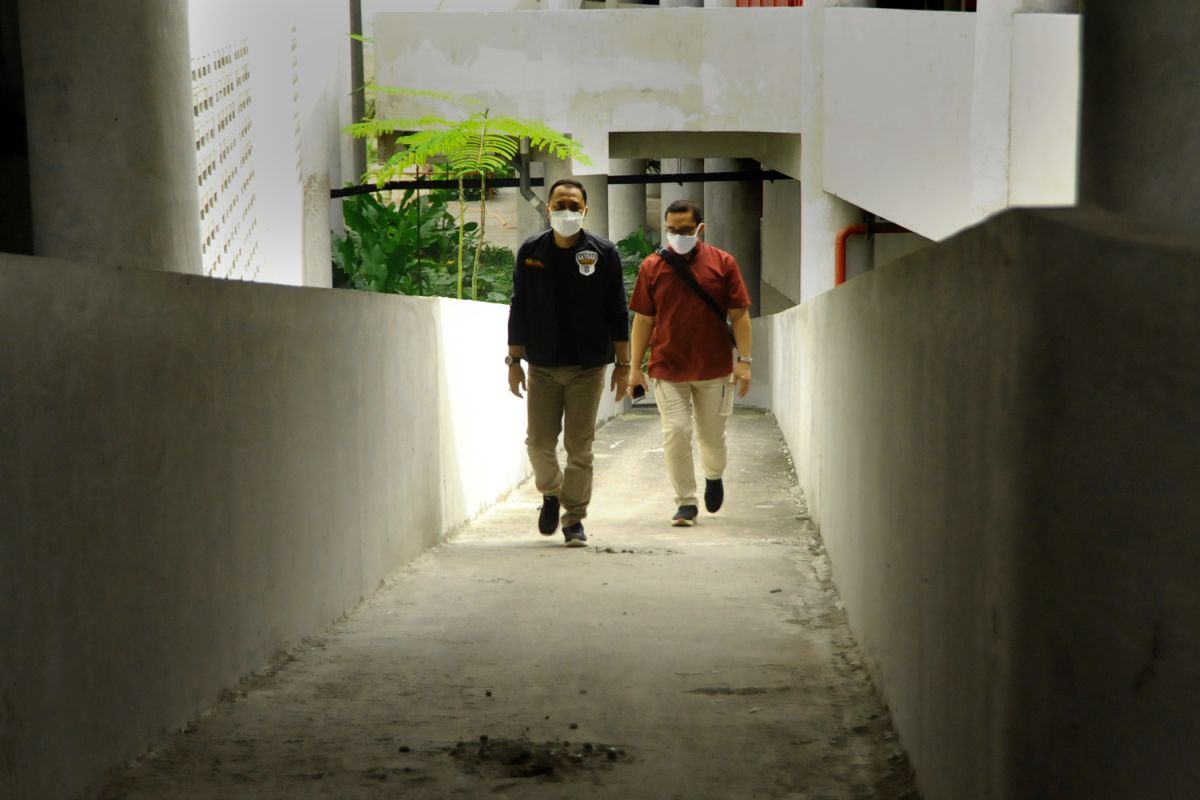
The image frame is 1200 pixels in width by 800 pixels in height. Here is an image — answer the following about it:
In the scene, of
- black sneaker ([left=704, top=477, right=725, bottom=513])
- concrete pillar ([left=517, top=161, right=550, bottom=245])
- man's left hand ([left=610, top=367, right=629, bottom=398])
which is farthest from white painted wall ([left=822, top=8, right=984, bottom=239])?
man's left hand ([left=610, top=367, right=629, bottom=398])

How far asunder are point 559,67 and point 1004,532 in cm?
1695

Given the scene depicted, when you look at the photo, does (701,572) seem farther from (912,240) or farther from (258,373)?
(912,240)

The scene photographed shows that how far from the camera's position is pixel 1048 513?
83.0 inches

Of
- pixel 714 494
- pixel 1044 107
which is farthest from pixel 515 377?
pixel 1044 107

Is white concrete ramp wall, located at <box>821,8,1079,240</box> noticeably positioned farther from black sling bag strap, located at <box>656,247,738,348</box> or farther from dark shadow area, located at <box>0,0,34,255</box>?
dark shadow area, located at <box>0,0,34,255</box>

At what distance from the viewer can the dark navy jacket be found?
7375 mm

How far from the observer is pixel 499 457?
10453 millimetres

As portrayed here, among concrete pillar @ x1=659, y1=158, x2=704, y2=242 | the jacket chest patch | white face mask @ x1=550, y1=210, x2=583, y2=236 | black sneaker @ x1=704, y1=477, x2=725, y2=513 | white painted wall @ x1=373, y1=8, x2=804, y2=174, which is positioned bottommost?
black sneaker @ x1=704, y1=477, x2=725, y2=513

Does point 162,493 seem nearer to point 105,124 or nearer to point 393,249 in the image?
point 105,124

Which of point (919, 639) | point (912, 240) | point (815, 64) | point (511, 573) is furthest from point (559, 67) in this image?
point (919, 639)

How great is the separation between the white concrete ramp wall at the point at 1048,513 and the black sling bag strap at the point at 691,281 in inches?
171

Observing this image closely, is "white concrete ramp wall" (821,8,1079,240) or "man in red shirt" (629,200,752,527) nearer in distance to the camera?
"man in red shirt" (629,200,752,527)

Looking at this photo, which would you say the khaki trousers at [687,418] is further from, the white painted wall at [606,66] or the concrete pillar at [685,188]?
the concrete pillar at [685,188]

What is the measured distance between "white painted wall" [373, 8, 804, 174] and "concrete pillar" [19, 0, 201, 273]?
36.9ft
